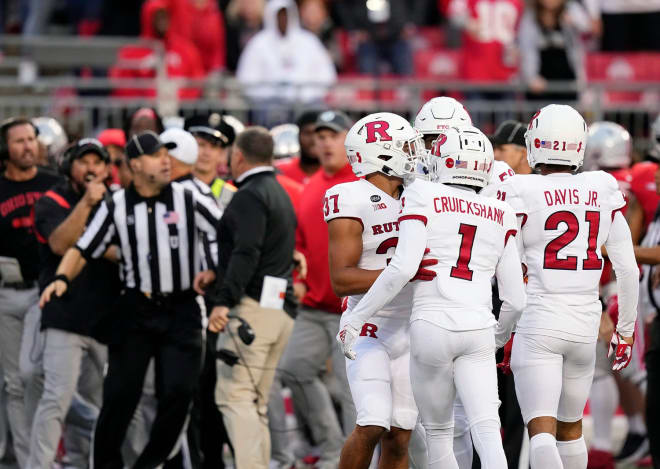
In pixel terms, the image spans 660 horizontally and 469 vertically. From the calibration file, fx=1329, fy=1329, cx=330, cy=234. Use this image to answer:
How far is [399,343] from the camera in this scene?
21.7ft

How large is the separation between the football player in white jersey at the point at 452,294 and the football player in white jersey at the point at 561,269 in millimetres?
307

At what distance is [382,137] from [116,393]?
8.10 ft

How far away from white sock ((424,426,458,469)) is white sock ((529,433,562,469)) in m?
0.41

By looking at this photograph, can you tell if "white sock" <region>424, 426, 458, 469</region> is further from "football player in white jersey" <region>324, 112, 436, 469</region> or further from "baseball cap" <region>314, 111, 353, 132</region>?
"baseball cap" <region>314, 111, 353, 132</region>

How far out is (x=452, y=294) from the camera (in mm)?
6219

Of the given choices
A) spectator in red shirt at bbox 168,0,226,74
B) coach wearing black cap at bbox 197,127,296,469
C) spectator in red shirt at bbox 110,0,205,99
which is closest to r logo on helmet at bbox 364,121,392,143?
coach wearing black cap at bbox 197,127,296,469

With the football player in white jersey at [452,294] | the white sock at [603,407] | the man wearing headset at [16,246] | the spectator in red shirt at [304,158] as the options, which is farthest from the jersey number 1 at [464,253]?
the white sock at [603,407]

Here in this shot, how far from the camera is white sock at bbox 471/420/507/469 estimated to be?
6.11 metres

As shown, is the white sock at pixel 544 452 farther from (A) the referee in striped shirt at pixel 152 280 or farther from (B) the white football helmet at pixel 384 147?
(A) the referee in striped shirt at pixel 152 280

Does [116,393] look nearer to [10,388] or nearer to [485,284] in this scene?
[10,388]

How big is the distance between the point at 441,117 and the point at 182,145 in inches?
84.5

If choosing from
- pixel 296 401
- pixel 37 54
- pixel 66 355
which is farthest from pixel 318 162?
pixel 37 54

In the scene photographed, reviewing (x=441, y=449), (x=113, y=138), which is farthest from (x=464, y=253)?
(x=113, y=138)

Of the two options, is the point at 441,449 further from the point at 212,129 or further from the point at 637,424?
the point at 637,424
